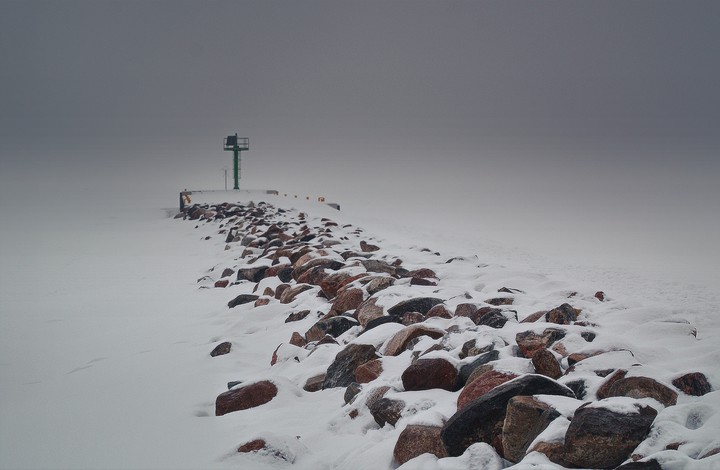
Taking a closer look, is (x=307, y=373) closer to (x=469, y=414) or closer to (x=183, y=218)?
(x=469, y=414)

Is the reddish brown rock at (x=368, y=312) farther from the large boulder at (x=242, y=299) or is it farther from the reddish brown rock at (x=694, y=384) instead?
the reddish brown rock at (x=694, y=384)

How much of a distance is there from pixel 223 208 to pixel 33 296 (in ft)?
43.8

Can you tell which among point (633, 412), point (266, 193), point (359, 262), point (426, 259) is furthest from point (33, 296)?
point (266, 193)

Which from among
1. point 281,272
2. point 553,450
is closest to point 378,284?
point 281,272

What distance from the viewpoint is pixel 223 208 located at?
21484 millimetres

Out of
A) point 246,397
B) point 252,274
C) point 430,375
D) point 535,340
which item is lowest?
point 252,274

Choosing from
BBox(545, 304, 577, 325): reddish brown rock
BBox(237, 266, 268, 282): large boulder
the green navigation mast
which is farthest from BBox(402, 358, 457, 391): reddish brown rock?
the green navigation mast

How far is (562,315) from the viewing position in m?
4.19

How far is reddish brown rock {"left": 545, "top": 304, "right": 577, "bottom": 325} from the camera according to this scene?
13.7 feet

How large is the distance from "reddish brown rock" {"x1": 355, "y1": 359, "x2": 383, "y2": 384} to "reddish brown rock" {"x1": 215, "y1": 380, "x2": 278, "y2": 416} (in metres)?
0.52

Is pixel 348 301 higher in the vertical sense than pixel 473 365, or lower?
lower

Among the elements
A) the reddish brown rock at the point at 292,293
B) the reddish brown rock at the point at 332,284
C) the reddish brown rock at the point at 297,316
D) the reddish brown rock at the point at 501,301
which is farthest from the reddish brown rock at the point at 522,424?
the reddish brown rock at the point at 292,293

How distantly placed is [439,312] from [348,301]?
3.53 feet

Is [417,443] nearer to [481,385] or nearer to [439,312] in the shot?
[481,385]
